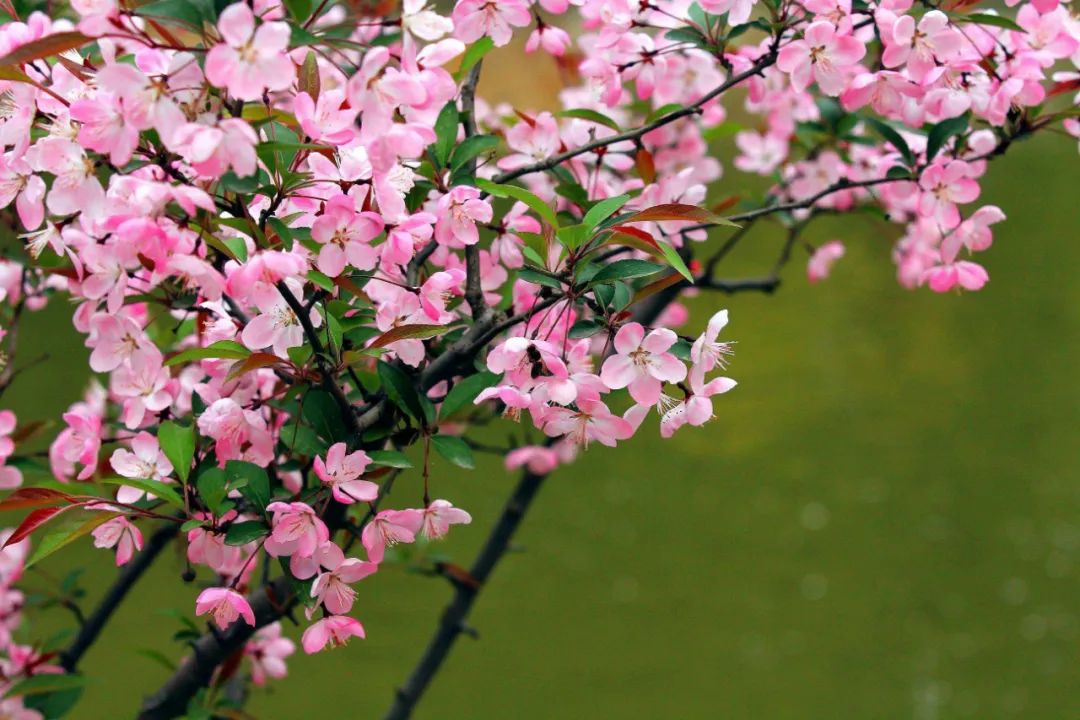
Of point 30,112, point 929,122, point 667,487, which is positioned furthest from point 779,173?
point 667,487

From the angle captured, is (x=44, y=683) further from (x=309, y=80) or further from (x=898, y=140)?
(x=898, y=140)

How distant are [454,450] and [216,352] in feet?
0.55

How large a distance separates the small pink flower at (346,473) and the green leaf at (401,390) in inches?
2.7

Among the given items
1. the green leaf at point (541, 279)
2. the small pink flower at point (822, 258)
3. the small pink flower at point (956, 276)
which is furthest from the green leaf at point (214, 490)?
the small pink flower at point (822, 258)

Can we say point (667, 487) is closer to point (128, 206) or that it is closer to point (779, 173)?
point (779, 173)

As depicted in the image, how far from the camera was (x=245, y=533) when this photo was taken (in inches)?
27.1

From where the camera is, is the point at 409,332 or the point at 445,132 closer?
the point at 409,332

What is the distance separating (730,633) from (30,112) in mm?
2514

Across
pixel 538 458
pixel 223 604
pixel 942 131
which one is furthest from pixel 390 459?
pixel 538 458

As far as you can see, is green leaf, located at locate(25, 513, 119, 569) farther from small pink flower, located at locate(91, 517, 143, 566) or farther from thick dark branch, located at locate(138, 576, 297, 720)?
thick dark branch, located at locate(138, 576, 297, 720)

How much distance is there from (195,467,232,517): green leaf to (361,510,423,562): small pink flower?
0.09 m

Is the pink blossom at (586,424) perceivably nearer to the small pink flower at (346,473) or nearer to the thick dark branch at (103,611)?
the small pink flower at (346,473)

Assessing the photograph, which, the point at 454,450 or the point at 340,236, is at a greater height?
the point at 340,236

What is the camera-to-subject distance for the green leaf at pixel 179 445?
732 mm
